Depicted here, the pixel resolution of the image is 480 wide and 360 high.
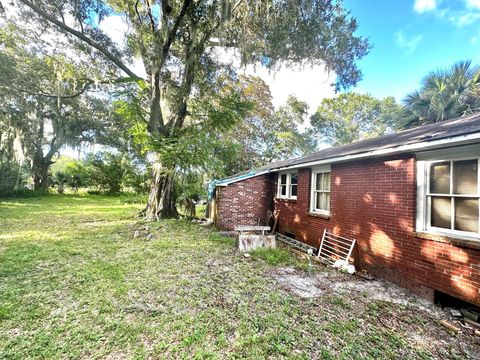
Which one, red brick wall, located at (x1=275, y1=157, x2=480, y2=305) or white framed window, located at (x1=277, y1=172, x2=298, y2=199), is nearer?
red brick wall, located at (x1=275, y1=157, x2=480, y2=305)

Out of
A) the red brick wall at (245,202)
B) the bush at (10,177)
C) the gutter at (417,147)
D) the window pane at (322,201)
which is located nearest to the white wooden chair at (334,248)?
the window pane at (322,201)

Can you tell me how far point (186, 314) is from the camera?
3033mm

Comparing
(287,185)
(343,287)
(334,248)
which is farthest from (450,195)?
(287,185)

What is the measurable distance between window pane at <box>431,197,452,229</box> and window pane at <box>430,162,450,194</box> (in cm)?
15

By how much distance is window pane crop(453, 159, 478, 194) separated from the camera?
134 inches

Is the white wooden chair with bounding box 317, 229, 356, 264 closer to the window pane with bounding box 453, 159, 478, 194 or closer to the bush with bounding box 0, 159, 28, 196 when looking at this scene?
the window pane with bounding box 453, 159, 478, 194

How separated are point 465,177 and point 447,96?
970cm

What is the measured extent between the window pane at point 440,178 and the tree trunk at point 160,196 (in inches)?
345

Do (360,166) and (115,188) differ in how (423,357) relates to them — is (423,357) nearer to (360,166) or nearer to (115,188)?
(360,166)

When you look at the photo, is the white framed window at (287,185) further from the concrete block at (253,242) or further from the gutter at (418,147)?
the gutter at (418,147)

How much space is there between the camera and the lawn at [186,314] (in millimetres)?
2426

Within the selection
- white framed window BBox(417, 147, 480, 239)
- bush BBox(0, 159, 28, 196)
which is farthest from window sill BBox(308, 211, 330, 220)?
bush BBox(0, 159, 28, 196)

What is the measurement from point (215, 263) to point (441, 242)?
4.19 metres

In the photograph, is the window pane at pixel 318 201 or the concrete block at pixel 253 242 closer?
the concrete block at pixel 253 242
